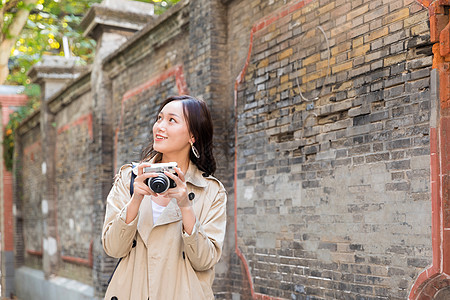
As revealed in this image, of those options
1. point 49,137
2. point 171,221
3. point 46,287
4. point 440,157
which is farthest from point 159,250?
point 49,137

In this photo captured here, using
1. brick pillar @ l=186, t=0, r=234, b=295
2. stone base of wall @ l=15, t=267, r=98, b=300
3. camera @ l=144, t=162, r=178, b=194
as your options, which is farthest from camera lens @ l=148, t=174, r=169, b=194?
stone base of wall @ l=15, t=267, r=98, b=300

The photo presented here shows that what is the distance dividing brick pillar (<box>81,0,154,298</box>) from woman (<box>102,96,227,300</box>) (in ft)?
22.8

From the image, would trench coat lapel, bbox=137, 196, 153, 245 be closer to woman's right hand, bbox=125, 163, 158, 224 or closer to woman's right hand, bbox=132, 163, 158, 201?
woman's right hand, bbox=125, 163, 158, 224

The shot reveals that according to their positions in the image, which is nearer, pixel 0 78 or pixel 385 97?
pixel 385 97

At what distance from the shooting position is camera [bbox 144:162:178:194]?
2566 mm

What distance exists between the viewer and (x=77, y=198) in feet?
38.4

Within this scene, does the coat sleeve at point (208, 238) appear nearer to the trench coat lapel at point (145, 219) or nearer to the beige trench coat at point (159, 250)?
the beige trench coat at point (159, 250)

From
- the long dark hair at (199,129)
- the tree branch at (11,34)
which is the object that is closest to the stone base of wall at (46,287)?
the tree branch at (11,34)

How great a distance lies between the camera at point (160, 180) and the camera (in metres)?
2.57

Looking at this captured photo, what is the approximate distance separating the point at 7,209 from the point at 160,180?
16688 millimetres

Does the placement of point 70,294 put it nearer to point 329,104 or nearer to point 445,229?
point 329,104

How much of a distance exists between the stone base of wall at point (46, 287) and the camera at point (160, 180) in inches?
307

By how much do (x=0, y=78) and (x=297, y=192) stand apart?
6.16 meters

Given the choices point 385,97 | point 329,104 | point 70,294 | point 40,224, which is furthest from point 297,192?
point 40,224
